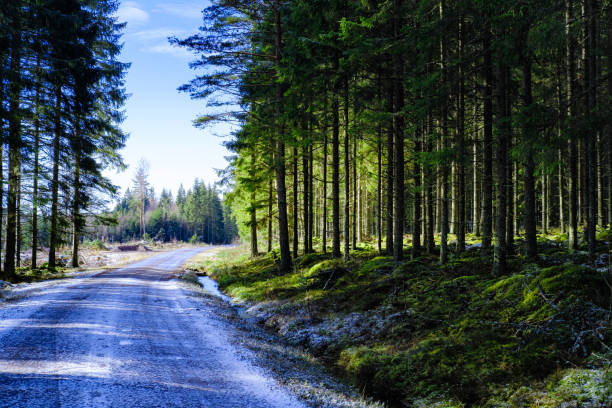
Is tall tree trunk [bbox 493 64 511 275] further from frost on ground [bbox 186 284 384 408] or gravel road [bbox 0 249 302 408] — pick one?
gravel road [bbox 0 249 302 408]

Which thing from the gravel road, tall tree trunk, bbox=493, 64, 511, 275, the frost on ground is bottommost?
the frost on ground

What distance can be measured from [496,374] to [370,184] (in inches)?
957

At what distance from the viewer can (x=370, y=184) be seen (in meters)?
29.2

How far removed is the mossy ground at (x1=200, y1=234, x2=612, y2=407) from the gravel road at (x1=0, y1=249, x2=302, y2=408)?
2.65 meters

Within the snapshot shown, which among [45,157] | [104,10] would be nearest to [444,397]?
[45,157]

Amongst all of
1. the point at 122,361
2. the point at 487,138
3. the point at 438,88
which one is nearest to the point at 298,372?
the point at 122,361

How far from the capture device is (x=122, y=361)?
5.50m

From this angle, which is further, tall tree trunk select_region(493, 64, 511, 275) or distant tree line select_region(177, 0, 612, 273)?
tall tree trunk select_region(493, 64, 511, 275)

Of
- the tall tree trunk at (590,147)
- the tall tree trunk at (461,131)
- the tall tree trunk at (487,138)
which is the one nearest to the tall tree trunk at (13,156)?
the tall tree trunk at (461,131)

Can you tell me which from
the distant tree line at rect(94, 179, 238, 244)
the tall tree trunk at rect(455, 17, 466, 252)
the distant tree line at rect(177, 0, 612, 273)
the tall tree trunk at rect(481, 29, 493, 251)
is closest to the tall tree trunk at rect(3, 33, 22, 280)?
the distant tree line at rect(177, 0, 612, 273)

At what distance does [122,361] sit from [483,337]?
22.0ft

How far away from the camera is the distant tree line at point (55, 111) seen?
579 inches

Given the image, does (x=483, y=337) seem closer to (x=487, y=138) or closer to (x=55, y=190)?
(x=487, y=138)

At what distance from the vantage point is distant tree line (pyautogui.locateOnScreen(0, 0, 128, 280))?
48.2 feet
